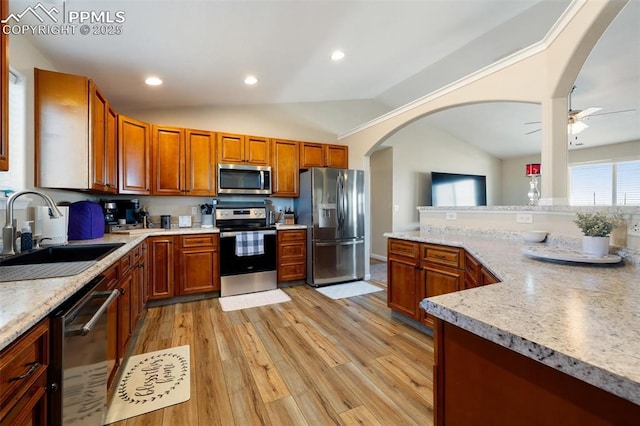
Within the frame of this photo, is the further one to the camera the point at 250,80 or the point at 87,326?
the point at 250,80

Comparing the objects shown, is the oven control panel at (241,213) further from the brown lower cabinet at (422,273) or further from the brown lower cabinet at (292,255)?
the brown lower cabinet at (422,273)

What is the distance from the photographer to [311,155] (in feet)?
14.2

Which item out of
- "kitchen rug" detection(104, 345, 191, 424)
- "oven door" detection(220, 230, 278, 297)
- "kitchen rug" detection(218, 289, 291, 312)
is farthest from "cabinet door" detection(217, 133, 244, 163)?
"kitchen rug" detection(104, 345, 191, 424)

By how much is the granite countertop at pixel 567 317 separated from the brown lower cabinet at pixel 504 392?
0.07 metres

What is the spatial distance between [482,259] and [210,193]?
3.30m

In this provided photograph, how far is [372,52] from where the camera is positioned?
3.21 metres

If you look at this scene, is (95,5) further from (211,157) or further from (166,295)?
(166,295)

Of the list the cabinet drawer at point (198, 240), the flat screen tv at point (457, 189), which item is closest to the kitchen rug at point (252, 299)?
the cabinet drawer at point (198, 240)

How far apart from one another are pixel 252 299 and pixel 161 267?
112 cm

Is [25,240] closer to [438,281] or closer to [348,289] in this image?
[438,281]

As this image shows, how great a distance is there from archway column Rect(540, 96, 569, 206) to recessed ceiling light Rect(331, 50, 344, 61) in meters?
2.03

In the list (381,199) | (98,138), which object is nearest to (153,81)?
(98,138)

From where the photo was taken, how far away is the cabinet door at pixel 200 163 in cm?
359

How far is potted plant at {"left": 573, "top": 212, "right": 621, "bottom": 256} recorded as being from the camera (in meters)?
1.37
